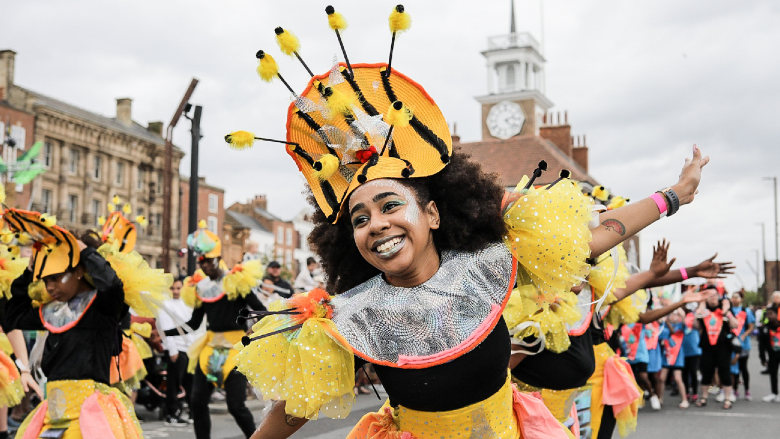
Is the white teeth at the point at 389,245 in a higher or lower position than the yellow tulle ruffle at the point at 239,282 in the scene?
higher

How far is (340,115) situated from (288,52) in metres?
0.28

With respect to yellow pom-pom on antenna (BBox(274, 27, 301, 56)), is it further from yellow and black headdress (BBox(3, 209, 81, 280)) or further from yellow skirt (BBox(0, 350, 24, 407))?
yellow skirt (BBox(0, 350, 24, 407))

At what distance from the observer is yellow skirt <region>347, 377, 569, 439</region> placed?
2631 mm

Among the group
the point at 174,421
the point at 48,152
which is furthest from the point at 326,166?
the point at 48,152

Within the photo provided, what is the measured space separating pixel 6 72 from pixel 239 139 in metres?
37.8

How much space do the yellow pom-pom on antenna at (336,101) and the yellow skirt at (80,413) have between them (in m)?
2.85

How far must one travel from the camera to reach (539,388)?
4.73 m

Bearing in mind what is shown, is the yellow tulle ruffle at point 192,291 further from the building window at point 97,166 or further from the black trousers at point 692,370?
the building window at point 97,166

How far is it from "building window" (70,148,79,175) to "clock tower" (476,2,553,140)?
27.8 metres

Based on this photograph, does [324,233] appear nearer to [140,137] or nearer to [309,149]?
[309,149]

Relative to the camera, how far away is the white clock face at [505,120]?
5662 centimetres

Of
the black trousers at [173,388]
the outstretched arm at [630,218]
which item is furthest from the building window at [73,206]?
the outstretched arm at [630,218]

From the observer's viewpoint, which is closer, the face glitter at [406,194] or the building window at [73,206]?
the face glitter at [406,194]

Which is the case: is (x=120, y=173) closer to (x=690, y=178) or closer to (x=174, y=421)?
(x=174, y=421)
